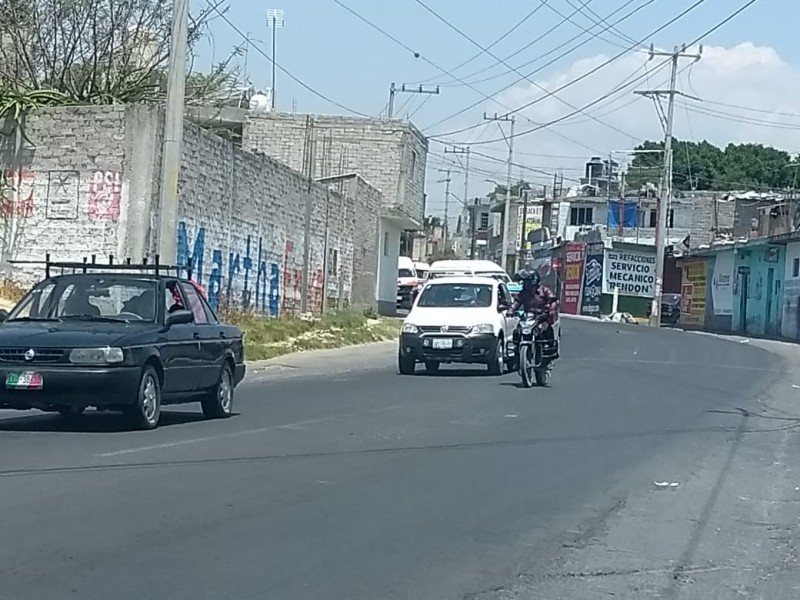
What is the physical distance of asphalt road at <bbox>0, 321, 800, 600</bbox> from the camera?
7641mm

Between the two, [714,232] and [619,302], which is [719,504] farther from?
[714,232]

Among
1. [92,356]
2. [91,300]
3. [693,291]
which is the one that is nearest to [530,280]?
[91,300]

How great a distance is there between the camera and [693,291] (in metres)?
74.5

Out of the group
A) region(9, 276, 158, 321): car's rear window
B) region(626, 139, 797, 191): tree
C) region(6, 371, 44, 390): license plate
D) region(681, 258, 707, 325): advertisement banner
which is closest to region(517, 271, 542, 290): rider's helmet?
region(9, 276, 158, 321): car's rear window

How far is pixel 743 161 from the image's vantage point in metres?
114

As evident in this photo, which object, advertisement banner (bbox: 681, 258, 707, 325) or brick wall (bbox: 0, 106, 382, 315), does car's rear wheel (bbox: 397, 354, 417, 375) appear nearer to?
brick wall (bbox: 0, 106, 382, 315)

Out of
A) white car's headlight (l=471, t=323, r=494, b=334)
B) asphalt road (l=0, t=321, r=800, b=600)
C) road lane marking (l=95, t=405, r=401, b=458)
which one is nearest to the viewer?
asphalt road (l=0, t=321, r=800, b=600)

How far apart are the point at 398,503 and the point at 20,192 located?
733 inches

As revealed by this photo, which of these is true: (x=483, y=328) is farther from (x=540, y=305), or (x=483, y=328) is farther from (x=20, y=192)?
(x=20, y=192)

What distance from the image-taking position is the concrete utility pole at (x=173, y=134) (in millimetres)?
22094

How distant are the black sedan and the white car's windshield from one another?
10.2 meters

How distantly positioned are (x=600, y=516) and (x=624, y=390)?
12803 millimetres

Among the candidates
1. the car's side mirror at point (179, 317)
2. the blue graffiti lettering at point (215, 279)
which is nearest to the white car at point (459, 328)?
the blue graffiti lettering at point (215, 279)

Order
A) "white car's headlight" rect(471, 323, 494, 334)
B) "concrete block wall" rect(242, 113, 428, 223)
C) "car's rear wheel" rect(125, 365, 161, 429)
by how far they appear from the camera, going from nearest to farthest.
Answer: "car's rear wheel" rect(125, 365, 161, 429)
"white car's headlight" rect(471, 323, 494, 334)
"concrete block wall" rect(242, 113, 428, 223)
